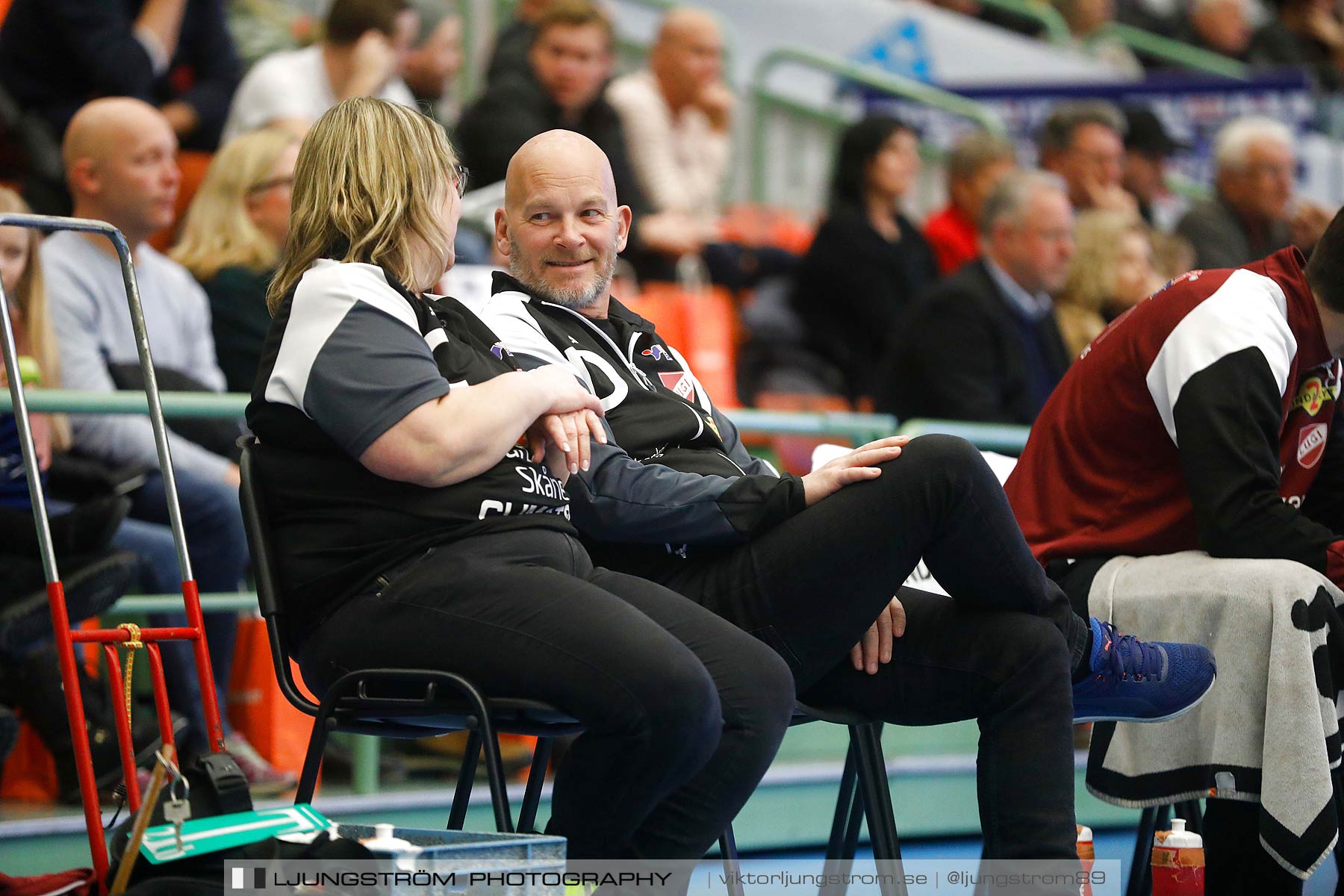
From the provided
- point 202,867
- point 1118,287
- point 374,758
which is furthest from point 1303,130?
point 202,867

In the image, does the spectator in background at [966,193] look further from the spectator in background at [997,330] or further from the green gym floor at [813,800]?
the green gym floor at [813,800]

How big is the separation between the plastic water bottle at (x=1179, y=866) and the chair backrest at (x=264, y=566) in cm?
150

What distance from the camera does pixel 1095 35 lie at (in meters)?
10.5

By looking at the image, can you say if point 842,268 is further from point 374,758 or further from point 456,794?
point 456,794

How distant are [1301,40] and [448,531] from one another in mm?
9933

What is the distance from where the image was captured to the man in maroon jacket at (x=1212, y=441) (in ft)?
9.68

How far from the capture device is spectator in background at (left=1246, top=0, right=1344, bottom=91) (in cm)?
1064

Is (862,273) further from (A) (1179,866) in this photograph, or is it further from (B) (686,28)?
(A) (1179,866)

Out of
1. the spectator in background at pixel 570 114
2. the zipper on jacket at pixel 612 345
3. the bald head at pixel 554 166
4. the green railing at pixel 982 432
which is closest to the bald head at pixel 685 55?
the spectator in background at pixel 570 114

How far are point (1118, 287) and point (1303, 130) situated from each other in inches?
108

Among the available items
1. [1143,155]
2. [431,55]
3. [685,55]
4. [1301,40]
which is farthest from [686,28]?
[1301,40]

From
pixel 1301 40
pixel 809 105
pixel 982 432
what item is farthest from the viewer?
pixel 1301 40

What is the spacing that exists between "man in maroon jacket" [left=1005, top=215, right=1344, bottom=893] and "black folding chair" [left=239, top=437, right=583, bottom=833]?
1217mm

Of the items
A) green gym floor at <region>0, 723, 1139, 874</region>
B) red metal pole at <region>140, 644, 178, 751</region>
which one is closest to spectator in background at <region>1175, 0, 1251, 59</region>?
green gym floor at <region>0, 723, 1139, 874</region>
